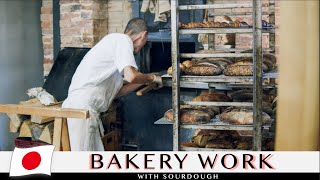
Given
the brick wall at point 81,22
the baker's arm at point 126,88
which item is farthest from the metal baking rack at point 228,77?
the brick wall at point 81,22

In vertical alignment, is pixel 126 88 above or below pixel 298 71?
below

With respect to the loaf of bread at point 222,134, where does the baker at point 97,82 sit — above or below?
above

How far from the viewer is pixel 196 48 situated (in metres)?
3.14

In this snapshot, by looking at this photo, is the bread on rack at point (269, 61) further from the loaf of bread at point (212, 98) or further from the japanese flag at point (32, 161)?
the japanese flag at point (32, 161)

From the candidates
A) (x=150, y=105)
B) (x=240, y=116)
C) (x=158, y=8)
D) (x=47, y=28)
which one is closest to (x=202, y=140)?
(x=240, y=116)

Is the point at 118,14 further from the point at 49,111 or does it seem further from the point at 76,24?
the point at 49,111

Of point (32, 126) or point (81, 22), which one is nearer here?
point (32, 126)

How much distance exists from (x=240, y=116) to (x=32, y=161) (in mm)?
1103

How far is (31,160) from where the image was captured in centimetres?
223

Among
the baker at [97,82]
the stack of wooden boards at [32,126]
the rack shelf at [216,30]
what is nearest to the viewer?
the rack shelf at [216,30]

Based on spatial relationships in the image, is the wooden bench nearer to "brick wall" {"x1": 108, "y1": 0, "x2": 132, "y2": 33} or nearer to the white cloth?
the white cloth

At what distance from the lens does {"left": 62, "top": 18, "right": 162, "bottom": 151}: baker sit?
8.73 feet

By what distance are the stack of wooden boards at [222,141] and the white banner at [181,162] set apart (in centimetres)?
16

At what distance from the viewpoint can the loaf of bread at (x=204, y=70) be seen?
7.34 ft
